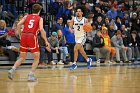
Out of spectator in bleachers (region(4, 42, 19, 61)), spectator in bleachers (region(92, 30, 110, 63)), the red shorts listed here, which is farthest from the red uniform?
spectator in bleachers (region(92, 30, 110, 63))

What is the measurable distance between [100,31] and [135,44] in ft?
7.84

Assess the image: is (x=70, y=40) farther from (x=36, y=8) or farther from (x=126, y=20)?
(x=36, y=8)

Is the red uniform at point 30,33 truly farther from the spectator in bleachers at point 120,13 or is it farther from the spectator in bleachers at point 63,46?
the spectator in bleachers at point 120,13

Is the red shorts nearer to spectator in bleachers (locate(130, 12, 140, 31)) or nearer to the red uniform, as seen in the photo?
the red uniform

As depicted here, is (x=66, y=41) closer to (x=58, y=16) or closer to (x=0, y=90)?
(x=58, y=16)

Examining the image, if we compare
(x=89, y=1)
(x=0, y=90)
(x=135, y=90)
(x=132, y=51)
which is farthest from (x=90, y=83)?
(x=89, y=1)

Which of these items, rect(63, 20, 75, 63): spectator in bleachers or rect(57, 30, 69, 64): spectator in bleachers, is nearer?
rect(57, 30, 69, 64): spectator in bleachers

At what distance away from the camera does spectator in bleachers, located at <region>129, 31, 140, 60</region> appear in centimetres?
2148

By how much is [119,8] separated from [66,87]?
609 inches

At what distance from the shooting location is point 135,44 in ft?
71.2

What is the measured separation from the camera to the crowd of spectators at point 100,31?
19.0 metres

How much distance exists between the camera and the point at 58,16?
817 inches

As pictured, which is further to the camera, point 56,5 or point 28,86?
point 56,5

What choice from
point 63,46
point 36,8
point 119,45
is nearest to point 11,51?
point 63,46
